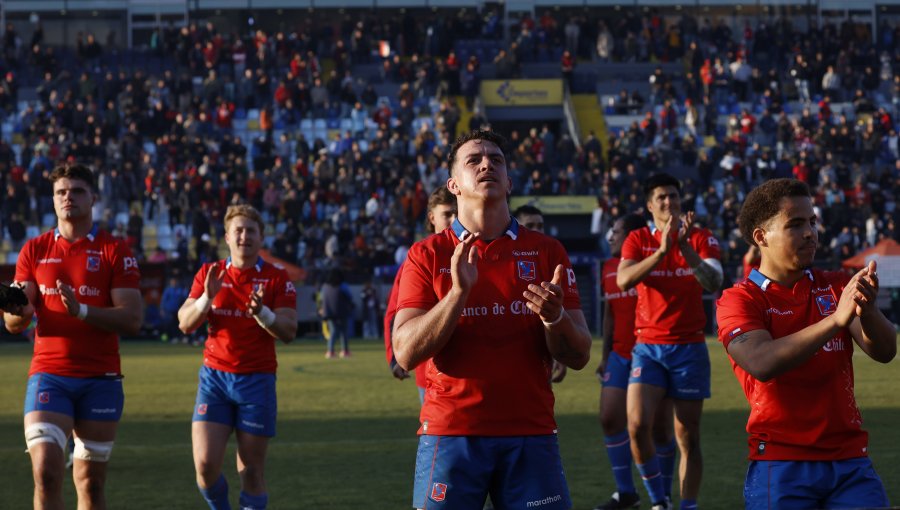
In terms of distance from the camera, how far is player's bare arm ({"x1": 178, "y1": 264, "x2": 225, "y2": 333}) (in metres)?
9.38

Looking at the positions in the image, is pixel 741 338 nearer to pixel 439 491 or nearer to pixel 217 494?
pixel 439 491

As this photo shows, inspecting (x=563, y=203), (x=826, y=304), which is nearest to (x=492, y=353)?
(x=826, y=304)

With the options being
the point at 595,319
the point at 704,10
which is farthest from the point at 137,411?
the point at 704,10

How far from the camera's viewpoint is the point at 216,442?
923 centimetres

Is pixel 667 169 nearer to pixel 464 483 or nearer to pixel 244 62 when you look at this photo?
pixel 244 62

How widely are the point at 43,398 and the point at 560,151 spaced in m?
35.2

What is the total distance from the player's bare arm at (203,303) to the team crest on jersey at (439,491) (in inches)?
158

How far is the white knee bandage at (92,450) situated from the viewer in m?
8.55

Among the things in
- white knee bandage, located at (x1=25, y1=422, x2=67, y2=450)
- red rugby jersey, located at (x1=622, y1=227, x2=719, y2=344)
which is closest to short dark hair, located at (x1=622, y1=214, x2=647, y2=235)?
red rugby jersey, located at (x1=622, y1=227, x2=719, y2=344)

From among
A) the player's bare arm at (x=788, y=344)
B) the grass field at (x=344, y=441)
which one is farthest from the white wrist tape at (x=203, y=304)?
the player's bare arm at (x=788, y=344)

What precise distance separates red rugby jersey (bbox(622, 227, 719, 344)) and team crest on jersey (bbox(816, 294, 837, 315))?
4.32 meters

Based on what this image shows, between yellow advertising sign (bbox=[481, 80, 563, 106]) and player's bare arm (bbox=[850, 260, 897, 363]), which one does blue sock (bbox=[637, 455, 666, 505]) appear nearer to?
player's bare arm (bbox=[850, 260, 897, 363])

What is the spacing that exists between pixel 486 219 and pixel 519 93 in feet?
141

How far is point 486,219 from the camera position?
19.4 ft
